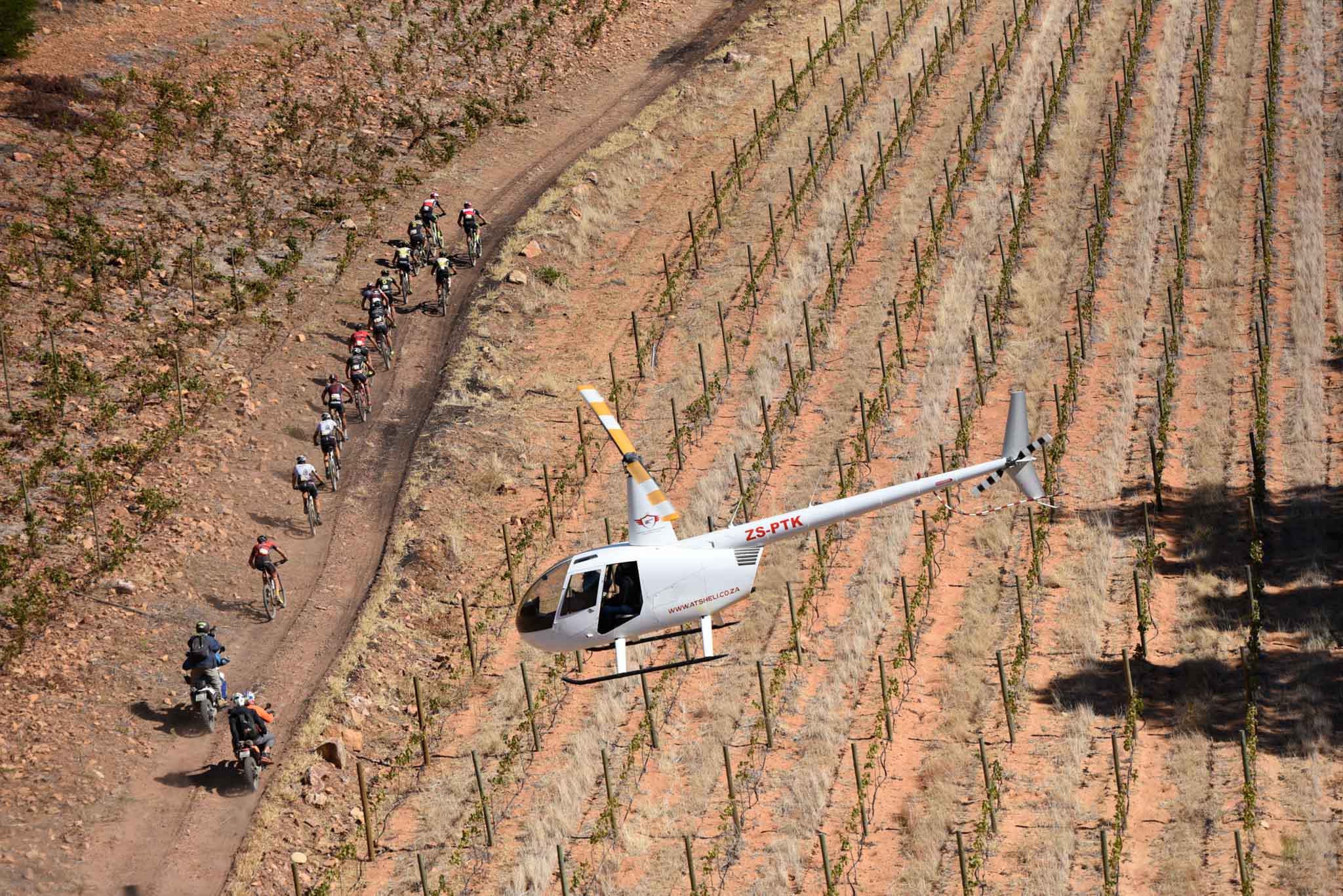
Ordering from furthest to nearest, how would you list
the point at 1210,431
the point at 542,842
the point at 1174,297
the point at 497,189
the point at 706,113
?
the point at 706,113
the point at 497,189
the point at 1174,297
the point at 1210,431
the point at 542,842

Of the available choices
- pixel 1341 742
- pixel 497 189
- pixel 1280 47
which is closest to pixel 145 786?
pixel 1341 742

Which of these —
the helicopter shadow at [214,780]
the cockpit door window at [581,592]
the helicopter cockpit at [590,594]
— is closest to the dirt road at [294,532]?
the helicopter shadow at [214,780]

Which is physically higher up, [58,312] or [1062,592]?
[58,312]

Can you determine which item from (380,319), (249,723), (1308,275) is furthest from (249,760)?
(1308,275)

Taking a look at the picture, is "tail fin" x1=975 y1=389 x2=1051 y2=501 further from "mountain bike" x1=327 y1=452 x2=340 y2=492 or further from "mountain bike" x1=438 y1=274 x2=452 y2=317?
"mountain bike" x1=438 y1=274 x2=452 y2=317

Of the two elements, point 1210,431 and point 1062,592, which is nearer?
point 1062,592

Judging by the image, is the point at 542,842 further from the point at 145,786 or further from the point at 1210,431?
the point at 1210,431
